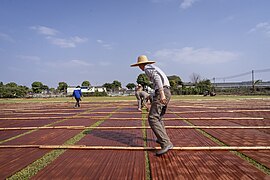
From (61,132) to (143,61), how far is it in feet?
10.0

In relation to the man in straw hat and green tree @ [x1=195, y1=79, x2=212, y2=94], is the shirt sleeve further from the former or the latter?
green tree @ [x1=195, y1=79, x2=212, y2=94]

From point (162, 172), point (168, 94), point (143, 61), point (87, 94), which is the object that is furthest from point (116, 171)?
point (87, 94)

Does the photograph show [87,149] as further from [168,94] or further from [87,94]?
[87,94]

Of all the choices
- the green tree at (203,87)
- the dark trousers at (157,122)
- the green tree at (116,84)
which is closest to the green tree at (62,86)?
the green tree at (116,84)

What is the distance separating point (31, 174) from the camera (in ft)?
7.89

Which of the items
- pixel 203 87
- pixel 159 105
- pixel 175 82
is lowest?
pixel 159 105

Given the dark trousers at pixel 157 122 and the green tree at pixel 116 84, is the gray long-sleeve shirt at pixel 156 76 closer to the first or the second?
the dark trousers at pixel 157 122

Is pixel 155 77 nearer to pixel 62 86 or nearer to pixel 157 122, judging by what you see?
pixel 157 122

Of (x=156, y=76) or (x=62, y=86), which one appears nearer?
(x=156, y=76)

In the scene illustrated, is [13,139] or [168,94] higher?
[168,94]

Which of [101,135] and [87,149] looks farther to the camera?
[101,135]

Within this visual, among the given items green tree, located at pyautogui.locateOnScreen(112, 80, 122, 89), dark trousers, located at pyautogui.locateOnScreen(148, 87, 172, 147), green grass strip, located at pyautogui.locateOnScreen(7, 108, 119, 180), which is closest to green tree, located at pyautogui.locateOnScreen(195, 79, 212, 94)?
dark trousers, located at pyautogui.locateOnScreen(148, 87, 172, 147)

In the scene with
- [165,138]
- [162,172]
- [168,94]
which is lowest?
[162,172]

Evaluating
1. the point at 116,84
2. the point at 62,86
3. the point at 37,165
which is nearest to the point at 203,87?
the point at 37,165
